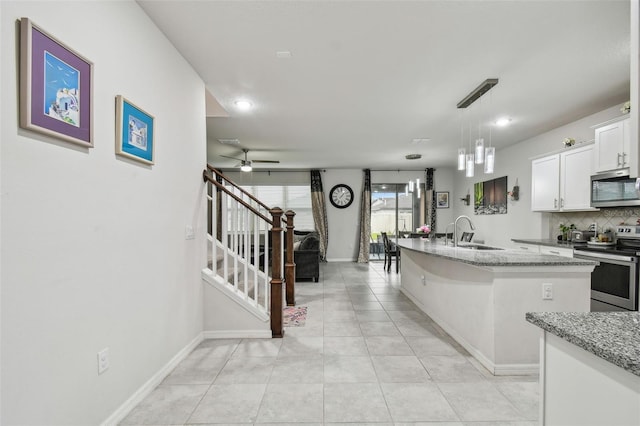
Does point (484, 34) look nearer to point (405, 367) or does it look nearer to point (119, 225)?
point (405, 367)

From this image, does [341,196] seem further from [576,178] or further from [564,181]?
[576,178]

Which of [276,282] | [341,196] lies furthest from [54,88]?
[341,196]

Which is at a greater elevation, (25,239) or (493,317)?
(25,239)

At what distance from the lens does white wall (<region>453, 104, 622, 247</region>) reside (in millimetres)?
4113

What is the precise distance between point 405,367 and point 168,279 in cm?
201

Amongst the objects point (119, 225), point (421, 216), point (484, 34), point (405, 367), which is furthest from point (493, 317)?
point (421, 216)

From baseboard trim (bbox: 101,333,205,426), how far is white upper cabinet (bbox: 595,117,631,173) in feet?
15.6

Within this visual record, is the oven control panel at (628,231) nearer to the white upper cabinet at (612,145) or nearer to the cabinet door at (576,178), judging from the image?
the cabinet door at (576,178)

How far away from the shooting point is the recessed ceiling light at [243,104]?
139 inches

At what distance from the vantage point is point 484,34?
2.22 m

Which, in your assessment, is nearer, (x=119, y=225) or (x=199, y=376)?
(x=119, y=225)

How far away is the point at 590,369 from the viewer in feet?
2.67

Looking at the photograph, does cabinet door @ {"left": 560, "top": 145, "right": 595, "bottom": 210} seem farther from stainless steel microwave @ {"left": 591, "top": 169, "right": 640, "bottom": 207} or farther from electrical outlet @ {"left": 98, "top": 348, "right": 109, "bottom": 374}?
electrical outlet @ {"left": 98, "top": 348, "right": 109, "bottom": 374}

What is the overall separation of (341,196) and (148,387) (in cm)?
673
